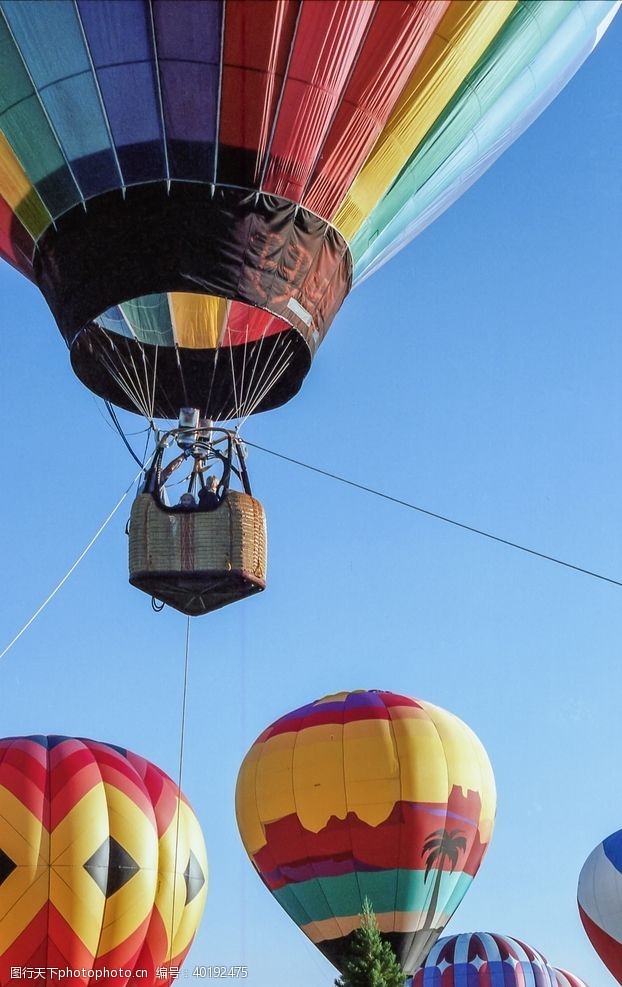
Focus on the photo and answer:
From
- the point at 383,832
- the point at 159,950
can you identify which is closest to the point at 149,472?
the point at 159,950

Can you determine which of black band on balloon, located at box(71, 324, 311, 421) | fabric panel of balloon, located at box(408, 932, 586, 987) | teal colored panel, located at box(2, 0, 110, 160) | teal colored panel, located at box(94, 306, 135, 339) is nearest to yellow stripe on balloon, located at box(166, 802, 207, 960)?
black band on balloon, located at box(71, 324, 311, 421)

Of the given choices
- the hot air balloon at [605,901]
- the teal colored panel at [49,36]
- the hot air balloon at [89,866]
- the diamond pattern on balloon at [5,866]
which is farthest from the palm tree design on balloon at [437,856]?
the teal colored panel at [49,36]

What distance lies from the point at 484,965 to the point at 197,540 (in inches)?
554

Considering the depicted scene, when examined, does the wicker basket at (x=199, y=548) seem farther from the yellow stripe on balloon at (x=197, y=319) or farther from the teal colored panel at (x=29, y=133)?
the teal colored panel at (x=29, y=133)

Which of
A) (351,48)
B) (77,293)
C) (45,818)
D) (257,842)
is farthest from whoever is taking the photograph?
(257,842)

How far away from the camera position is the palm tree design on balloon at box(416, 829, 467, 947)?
14.9 m

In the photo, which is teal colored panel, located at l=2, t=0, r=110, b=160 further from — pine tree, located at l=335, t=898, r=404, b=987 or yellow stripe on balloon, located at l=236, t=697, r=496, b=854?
yellow stripe on balloon, located at l=236, t=697, r=496, b=854

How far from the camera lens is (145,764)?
1403cm

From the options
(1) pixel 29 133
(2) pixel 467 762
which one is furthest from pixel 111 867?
(1) pixel 29 133

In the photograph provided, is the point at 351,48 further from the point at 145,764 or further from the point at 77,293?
the point at 145,764

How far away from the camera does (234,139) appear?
8406 millimetres

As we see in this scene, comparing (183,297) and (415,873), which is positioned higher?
(183,297)

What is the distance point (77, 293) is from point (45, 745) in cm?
575

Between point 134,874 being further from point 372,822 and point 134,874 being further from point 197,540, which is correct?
point 197,540
